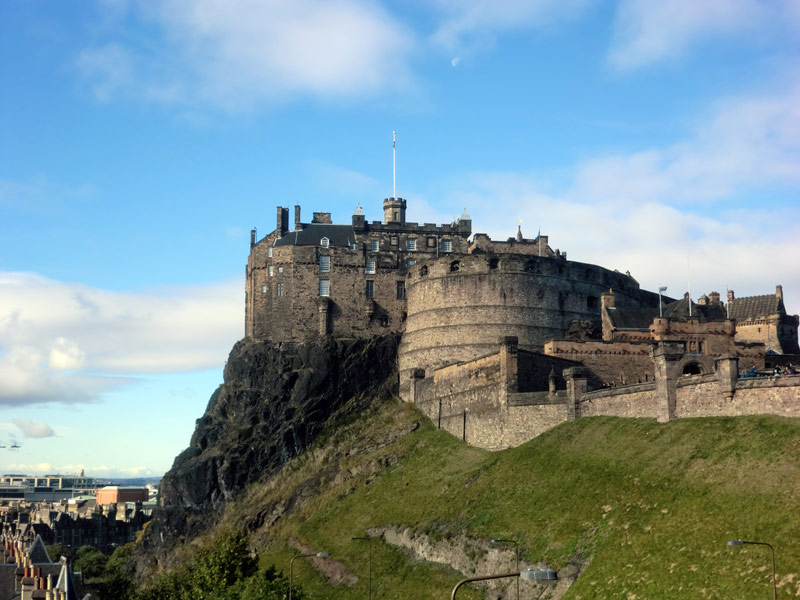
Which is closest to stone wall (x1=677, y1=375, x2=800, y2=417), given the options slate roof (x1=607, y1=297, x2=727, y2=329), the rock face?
slate roof (x1=607, y1=297, x2=727, y2=329)

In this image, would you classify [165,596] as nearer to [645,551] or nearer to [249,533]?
[249,533]

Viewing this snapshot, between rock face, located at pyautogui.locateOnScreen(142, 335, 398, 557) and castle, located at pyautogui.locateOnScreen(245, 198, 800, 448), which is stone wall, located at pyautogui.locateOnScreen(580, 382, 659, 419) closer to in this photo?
castle, located at pyautogui.locateOnScreen(245, 198, 800, 448)

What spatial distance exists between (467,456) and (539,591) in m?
23.8

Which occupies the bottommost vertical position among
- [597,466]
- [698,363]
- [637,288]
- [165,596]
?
[165,596]

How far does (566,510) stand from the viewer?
5800cm

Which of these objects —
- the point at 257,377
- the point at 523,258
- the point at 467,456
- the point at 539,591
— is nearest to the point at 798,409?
the point at 539,591

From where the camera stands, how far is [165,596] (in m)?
76.4

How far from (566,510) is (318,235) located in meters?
58.0

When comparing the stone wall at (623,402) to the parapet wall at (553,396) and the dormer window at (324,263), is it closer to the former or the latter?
the parapet wall at (553,396)

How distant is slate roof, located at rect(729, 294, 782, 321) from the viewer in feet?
322

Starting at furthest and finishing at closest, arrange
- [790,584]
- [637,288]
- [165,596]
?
1. [637,288]
2. [165,596]
3. [790,584]

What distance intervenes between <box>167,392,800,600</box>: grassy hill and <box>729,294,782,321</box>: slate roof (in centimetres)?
3461

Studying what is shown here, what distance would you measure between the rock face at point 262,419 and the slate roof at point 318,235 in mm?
11294

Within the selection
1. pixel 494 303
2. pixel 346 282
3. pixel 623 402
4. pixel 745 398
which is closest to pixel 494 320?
pixel 494 303
